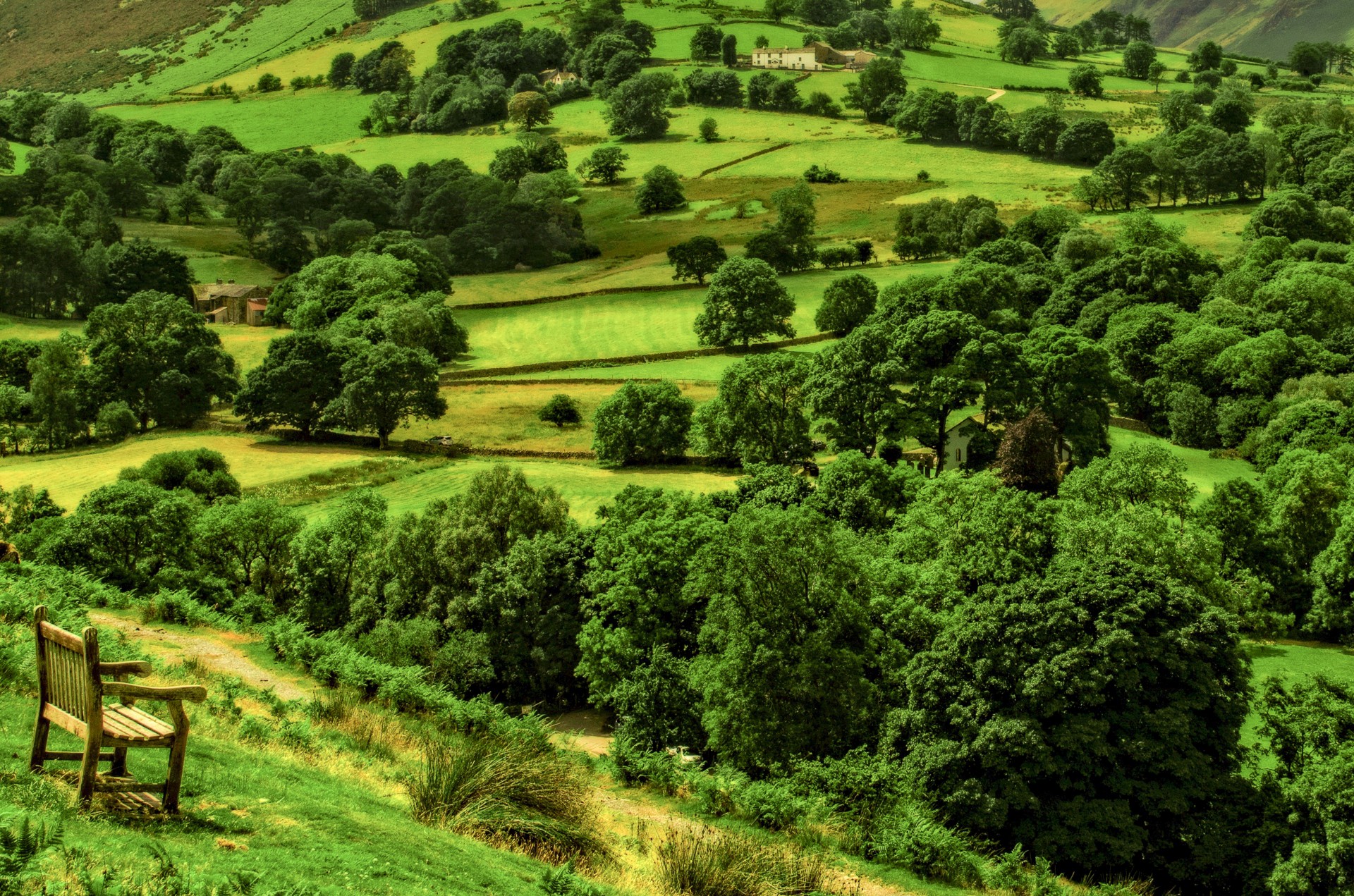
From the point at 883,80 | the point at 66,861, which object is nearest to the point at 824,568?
the point at 66,861

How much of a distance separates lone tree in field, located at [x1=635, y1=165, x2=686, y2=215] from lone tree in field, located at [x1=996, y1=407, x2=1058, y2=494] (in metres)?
96.4

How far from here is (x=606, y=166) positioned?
164 meters

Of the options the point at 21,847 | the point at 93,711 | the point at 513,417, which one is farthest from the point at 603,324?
the point at 21,847

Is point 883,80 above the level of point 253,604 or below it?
above

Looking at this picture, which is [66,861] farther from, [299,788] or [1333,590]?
[1333,590]

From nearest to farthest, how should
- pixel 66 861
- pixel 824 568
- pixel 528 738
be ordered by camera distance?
pixel 66 861, pixel 528 738, pixel 824 568

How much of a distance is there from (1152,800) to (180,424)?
7317cm

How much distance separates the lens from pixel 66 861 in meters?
11.1

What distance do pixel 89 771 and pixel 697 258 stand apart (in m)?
106

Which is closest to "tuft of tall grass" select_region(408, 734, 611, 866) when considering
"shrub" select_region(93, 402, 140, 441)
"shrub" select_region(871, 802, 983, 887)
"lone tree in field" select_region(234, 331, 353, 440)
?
"shrub" select_region(871, 802, 983, 887)

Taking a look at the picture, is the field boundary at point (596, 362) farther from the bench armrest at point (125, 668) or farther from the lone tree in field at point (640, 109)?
the lone tree in field at point (640, 109)

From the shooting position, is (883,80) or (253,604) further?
(883,80)

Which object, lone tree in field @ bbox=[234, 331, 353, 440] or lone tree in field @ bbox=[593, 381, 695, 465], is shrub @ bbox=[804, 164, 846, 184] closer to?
lone tree in field @ bbox=[234, 331, 353, 440]

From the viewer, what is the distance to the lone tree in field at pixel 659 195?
149m
